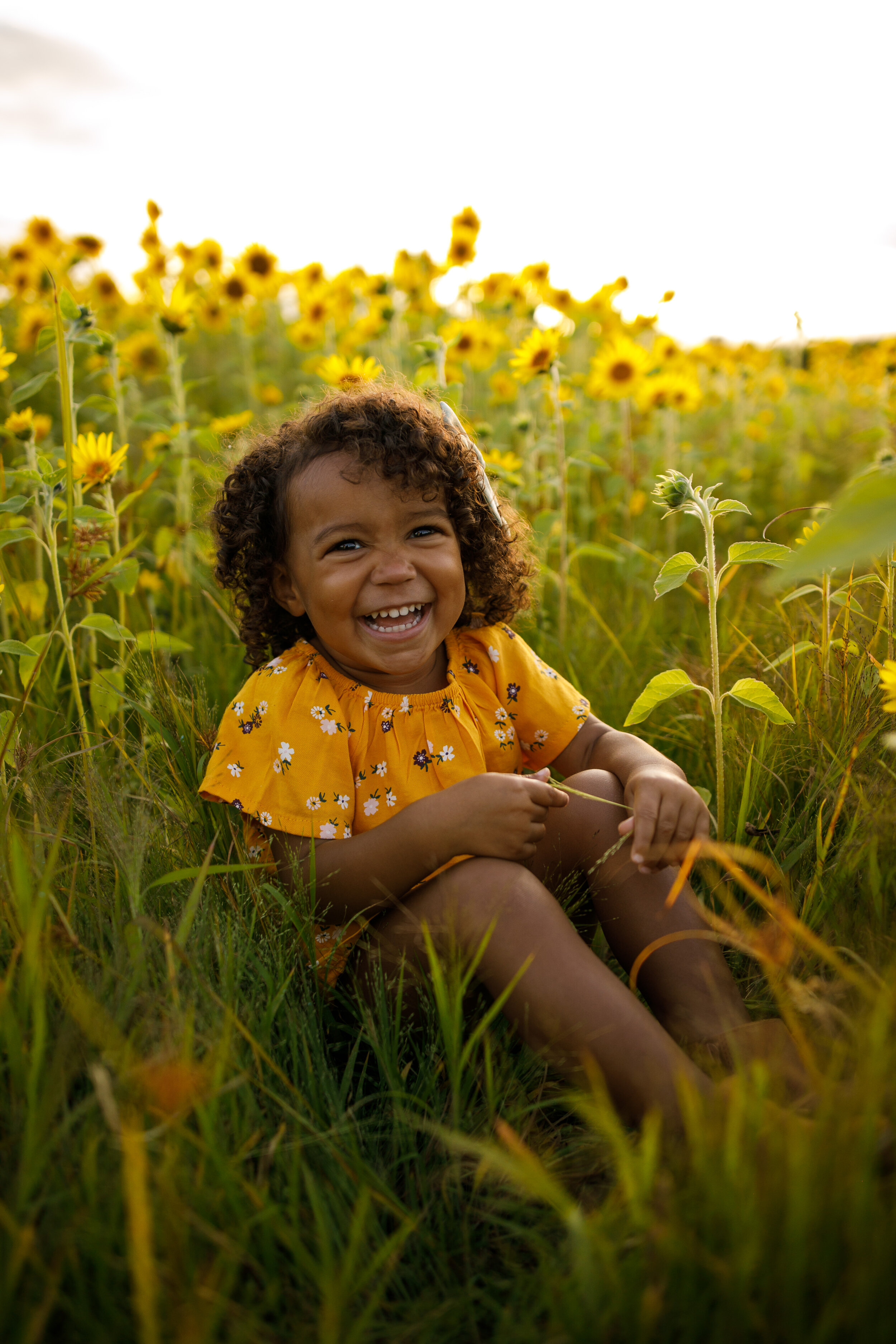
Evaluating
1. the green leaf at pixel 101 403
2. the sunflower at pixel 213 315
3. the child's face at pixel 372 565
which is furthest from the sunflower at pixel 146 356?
the child's face at pixel 372 565

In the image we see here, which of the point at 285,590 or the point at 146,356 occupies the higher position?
the point at 146,356

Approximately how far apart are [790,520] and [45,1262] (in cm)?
397

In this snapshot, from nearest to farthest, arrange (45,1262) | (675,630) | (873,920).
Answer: (45,1262)
(873,920)
(675,630)

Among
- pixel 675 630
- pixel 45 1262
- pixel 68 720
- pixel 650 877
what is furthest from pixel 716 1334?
pixel 675 630

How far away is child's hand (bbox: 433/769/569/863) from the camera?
134 centimetres

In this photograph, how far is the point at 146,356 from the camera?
4.14 metres

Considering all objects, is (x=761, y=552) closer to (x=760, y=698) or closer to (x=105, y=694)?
(x=760, y=698)

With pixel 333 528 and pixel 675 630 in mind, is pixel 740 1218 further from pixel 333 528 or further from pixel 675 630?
pixel 675 630

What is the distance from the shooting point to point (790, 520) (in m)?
4.09

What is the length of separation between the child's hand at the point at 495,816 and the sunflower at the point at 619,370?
247 cm

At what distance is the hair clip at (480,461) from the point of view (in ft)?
5.89

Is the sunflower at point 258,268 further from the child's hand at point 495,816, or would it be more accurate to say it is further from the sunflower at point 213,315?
the child's hand at point 495,816

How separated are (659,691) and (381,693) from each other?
50 centimetres

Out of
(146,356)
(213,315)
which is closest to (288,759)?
(146,356)
